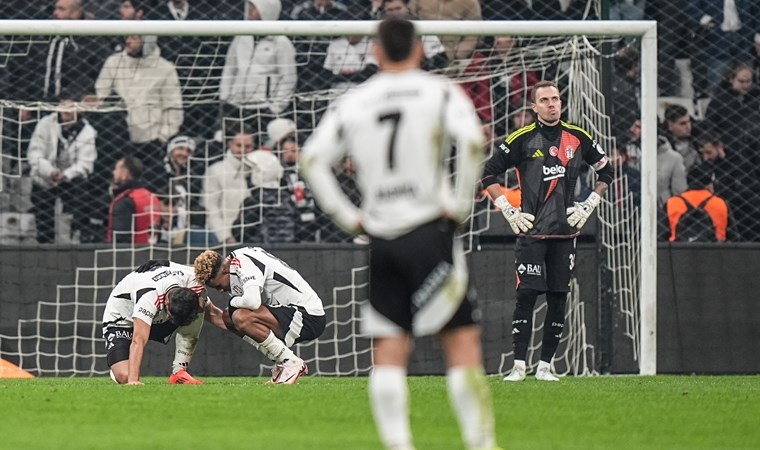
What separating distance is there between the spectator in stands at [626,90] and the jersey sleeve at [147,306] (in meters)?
5.79

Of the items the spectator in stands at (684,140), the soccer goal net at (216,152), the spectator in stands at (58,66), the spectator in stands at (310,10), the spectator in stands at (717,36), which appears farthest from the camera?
the spectator in stands at (310,10)

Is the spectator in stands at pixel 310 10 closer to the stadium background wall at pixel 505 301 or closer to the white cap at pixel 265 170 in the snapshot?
the white cap at pixel 265 170

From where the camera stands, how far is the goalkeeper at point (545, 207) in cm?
1178

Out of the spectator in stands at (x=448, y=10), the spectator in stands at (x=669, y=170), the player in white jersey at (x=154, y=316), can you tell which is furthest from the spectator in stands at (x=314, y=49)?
the player in white jersey at (x=154, y=316)

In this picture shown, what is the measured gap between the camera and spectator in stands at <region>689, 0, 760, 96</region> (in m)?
16.3

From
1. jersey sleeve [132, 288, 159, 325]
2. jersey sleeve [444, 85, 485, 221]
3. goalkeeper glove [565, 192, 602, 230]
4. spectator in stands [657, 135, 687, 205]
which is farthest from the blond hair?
spectator in stands [657, 135, 687, 205]

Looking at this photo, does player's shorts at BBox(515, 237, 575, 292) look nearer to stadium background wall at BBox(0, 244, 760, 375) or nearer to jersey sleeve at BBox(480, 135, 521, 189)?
jersey sleeve at BBox(480, 135, 521, 189)

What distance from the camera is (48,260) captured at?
14.6m

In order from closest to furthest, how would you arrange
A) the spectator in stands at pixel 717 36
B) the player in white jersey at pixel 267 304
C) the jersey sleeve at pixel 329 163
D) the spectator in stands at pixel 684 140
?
the jersey sleeve at pixel 329 163 → the player in white jersey at pixel 267 304 → the spectator in stands at pixel 684 140 → the spectator in stands at pixel 717 36

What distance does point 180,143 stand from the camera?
15656 millimetres

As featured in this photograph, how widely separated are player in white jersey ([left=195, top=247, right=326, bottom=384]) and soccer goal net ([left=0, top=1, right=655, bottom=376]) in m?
2.24

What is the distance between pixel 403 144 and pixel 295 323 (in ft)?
20.6

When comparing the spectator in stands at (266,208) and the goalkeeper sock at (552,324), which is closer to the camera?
the goalkeeper sock at (552,324)

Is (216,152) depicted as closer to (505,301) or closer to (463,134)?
(505,301)
